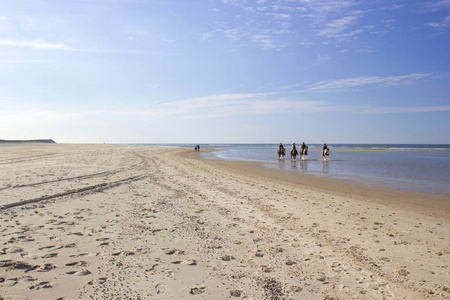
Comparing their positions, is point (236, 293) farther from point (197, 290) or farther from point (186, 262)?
point (186, 262)

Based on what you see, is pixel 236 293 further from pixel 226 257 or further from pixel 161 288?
pixel 226 257

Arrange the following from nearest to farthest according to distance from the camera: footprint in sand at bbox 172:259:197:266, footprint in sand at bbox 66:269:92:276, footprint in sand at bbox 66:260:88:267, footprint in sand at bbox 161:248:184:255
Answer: footprint in sand at bbox 66:269:92:276
footprint in sand at bbox 66:260:88:267
footprint in sand at bbox 172:259:197:266
footprint in sand at bbox 161:248:184:255

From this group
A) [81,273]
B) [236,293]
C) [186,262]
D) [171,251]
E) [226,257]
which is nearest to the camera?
[236,293]

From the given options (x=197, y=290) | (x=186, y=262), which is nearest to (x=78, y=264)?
(x=186, y=262)

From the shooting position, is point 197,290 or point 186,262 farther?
point 186,262

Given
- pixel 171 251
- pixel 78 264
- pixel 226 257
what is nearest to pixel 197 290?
pixel 226 257

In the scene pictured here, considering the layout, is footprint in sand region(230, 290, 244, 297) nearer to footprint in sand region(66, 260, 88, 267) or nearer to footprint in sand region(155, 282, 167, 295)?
footprint in sand region(155, 282, 167, 295)

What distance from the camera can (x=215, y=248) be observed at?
187 inches

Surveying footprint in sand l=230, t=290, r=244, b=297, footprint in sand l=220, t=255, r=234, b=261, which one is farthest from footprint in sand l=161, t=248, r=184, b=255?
footprint in sand l=230, t=290, r=244, b=297

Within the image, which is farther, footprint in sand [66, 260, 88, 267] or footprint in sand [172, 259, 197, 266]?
footprint in sand [172, 259, 197, 266]

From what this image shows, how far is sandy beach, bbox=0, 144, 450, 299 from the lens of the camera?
3434 mm

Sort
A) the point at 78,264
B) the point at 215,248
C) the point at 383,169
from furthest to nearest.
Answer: the point at 383,169 → the point at 215,248 → the point at 78,264

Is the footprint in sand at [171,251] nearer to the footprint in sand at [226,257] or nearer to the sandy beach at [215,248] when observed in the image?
the sandy beach at [215,248]

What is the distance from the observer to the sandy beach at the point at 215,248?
3.43m
